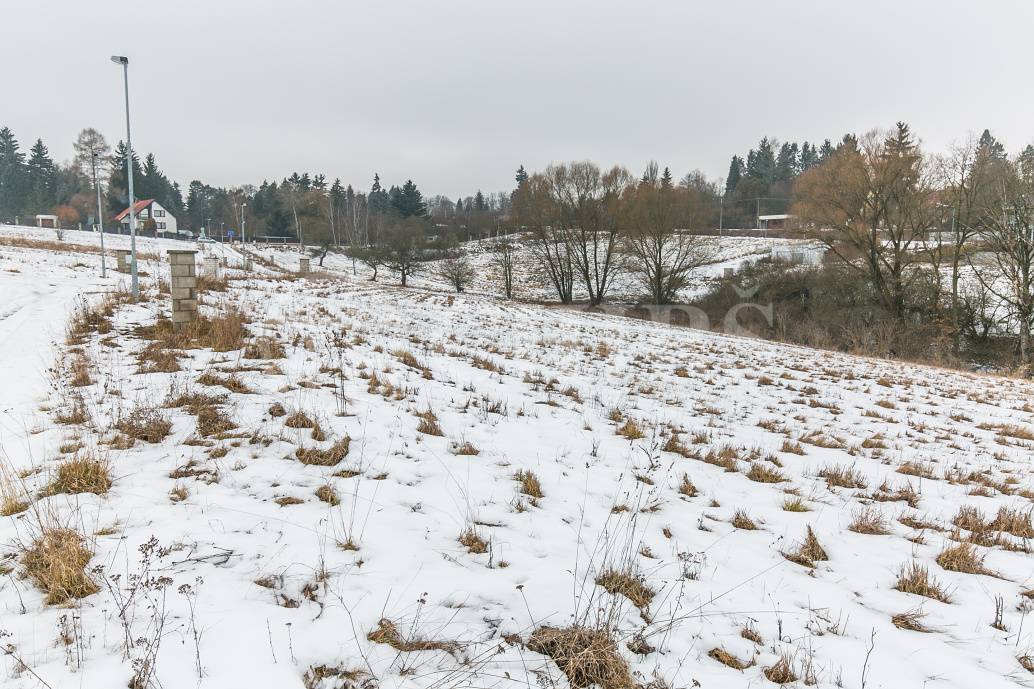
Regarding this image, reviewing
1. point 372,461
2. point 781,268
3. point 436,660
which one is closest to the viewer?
point 436,660

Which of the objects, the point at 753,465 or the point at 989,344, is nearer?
the point at 753,465

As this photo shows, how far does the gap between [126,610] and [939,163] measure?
31952 mm

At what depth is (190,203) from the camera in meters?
101

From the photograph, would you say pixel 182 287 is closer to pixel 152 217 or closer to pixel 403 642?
pixel 403 642

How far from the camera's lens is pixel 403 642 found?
2355 mm

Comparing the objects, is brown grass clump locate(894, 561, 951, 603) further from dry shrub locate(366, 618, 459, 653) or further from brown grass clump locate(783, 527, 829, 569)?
dry shrub locate(366, 618, 459, 653)

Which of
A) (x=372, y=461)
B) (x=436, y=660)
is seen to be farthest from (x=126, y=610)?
(x=372, y=461)

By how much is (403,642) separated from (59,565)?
1877mm

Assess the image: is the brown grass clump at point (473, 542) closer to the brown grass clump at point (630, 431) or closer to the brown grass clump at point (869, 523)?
the brown grass clump at point (630, 431)

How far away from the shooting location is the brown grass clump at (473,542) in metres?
3.18

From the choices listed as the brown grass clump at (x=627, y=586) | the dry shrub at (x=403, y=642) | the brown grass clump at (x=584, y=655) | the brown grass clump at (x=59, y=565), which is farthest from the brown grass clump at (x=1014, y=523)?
the brown grass clump at (x=59, y=565)

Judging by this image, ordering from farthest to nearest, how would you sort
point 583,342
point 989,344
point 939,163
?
point 989,344, point 939,163, point 583,342

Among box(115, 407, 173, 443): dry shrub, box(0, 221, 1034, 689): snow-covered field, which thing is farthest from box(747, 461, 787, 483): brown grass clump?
box(115, 407, 173, 443): dry shrub

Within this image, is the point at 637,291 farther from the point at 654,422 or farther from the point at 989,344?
the point at 654,422
